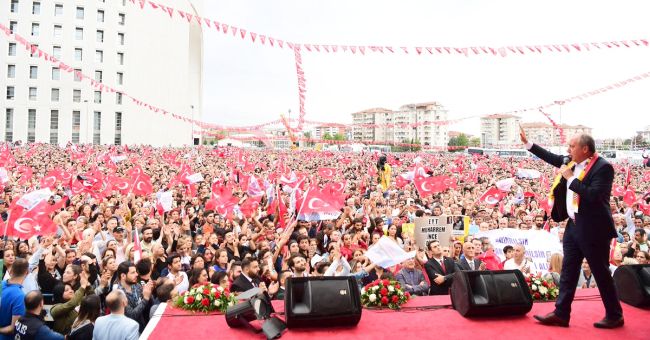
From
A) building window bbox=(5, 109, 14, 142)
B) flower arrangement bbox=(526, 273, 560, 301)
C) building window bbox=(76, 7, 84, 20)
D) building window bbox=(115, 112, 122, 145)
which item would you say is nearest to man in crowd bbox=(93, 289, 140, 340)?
flower arrangement bbox=(526, 273, 560, 301)

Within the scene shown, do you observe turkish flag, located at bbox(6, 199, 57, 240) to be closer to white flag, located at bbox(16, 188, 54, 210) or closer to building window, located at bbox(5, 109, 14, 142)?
white flag, located at bbox(16, 188, 54, 210)

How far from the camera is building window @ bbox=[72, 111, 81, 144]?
65.2 metres

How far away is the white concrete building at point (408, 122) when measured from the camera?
13850 cm

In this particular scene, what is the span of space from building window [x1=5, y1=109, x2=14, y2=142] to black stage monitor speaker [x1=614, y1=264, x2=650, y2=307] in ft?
240

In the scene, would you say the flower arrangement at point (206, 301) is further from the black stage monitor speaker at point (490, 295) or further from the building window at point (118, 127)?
the building window at point (118, 127)

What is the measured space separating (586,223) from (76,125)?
236 feet

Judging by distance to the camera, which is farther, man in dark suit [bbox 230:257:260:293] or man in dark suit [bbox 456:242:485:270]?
man in dark suit [bbox 456:242:485:270]

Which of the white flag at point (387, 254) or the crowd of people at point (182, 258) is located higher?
the white flag at point (387, 254)

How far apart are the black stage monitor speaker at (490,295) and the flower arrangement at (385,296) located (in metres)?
0.59

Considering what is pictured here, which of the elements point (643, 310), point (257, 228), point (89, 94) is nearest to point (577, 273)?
point (643, 310)

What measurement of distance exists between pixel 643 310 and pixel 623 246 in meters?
5.57

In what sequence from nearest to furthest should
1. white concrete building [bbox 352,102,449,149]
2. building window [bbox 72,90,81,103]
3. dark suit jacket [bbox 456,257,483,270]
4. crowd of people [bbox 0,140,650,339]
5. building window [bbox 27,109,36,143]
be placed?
crowd of people [bbox 0,140,650,339] < dark suit jacket [bbox 456,257,483,270] < building window [bbox 27,109,36,143] < building window [bbox 72,90,81,103] < white concrete building [bbox 352,102,449,149]

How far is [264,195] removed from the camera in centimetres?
1778

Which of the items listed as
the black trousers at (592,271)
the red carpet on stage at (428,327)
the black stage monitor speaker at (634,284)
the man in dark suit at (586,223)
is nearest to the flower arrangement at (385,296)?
the red carpet on stage at (428,327)
